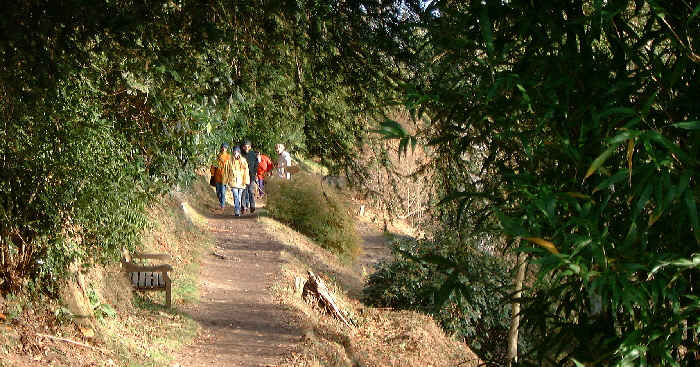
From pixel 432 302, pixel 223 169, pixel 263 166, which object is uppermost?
pixel 263 166

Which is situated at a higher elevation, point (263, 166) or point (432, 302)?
point (263, 166)

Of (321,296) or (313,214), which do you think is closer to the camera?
(321,296)

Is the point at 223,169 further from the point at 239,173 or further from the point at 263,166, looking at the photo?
the point at 263,166

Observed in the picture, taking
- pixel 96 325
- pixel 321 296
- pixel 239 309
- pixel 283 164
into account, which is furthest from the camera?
pixel 283 164

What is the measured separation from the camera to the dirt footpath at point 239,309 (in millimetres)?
10164

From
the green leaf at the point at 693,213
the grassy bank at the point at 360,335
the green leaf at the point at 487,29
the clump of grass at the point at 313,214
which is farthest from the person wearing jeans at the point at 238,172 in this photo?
the green leaf at the point at 693,213

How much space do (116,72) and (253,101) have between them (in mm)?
1347

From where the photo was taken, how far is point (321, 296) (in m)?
14.1

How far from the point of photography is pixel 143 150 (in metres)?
8.42

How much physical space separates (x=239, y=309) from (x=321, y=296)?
A: 1.90m

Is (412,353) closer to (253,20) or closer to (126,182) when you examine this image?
(126,182)

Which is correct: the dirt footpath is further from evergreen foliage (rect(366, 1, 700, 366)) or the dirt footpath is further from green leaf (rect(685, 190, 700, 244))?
green leaf (rect(685, 190, 700, 244))

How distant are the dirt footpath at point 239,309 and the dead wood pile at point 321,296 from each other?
2.59ft

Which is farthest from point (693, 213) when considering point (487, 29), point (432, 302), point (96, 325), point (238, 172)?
point (238, 172)
